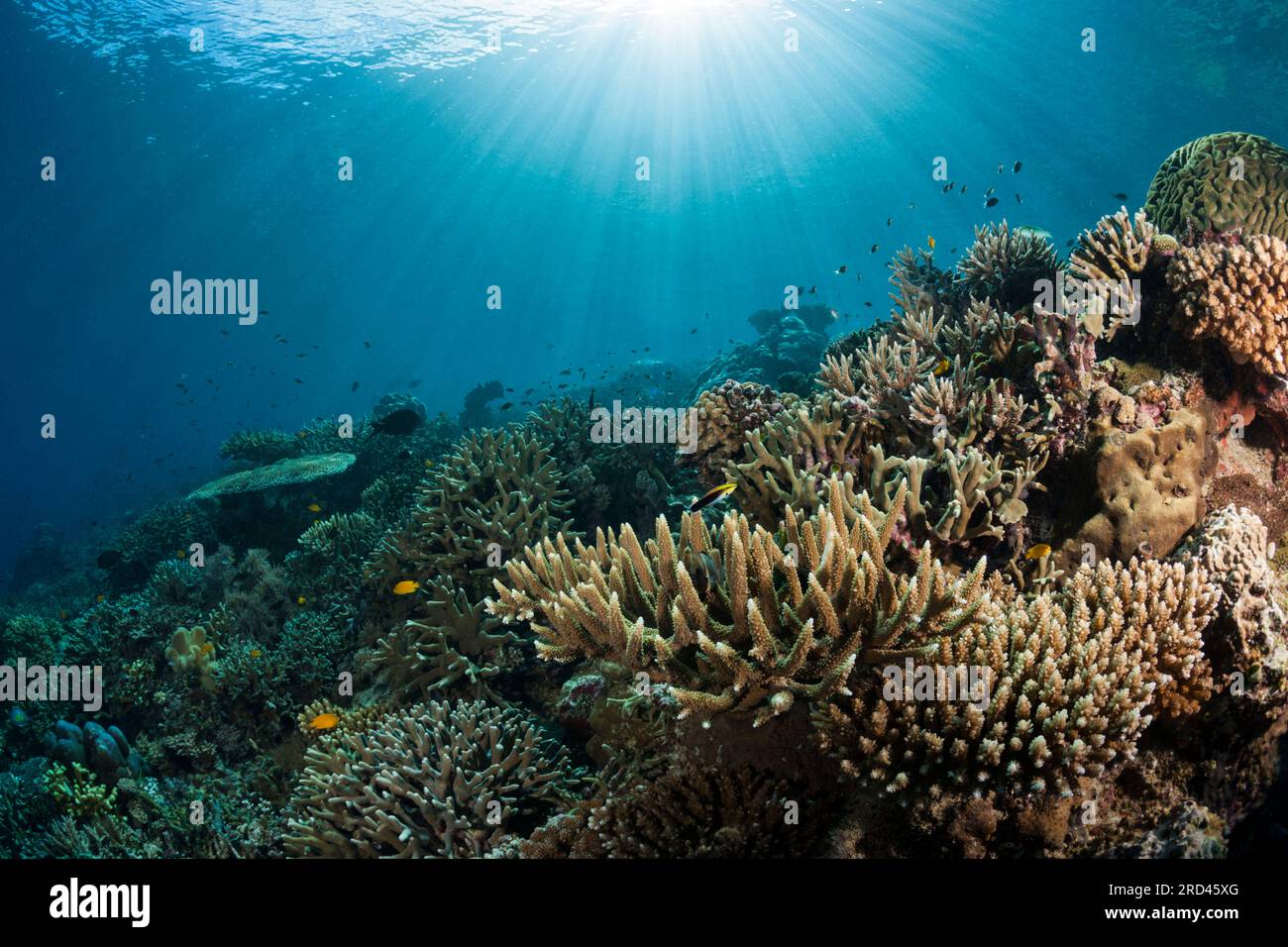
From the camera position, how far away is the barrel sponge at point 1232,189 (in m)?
6.13

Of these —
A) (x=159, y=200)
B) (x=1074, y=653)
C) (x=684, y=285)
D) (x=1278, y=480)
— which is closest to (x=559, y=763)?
(x=1074, y=653)

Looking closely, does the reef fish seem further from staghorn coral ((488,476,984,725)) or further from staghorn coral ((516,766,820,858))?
staghorn coral ((516,766,820,858))

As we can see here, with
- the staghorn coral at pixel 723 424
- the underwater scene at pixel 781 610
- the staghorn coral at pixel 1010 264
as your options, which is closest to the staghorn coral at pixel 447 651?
the underwater scene at pixel 781 610

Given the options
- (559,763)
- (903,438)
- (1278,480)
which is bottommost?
(559,763)

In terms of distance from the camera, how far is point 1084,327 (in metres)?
4.92

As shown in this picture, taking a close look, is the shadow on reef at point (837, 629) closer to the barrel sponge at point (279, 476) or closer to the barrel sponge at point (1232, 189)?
the barrel sponge at point (1232, 189)

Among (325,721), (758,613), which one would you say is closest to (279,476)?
(325,721)

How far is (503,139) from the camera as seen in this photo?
171ft

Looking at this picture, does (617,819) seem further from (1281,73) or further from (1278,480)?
(1281,73)

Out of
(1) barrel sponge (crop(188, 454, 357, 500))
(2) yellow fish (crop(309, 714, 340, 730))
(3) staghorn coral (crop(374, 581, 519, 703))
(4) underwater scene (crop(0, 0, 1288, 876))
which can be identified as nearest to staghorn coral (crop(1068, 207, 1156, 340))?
(4) underwater scene (crop(0, 0, 1288, 876))

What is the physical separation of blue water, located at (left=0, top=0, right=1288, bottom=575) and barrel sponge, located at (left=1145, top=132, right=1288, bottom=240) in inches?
1010

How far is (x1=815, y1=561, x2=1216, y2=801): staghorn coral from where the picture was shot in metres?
2.55

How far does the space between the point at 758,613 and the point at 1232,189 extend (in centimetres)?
789

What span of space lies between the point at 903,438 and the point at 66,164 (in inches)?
2216
